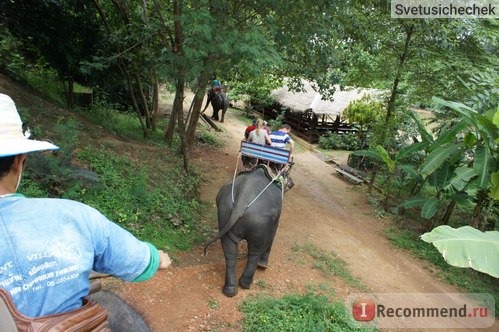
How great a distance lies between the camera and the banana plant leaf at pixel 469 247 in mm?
3270

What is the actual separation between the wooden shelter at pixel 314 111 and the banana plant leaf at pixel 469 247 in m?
13.2

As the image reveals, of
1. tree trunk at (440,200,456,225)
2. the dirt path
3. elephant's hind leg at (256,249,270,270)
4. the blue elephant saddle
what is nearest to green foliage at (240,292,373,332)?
the dirt path

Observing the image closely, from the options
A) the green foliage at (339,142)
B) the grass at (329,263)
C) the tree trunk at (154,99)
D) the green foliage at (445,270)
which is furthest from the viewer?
the green foliage at (339,142)

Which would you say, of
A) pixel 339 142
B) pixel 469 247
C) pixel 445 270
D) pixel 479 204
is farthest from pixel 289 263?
pixel 339 142

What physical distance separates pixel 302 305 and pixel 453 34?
6.84m

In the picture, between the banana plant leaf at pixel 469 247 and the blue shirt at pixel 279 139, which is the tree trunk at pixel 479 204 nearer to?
the banana plant leaf at pixel 469 247

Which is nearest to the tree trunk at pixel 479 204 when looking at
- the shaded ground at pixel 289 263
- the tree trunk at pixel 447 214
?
the tree trunk at pixel 447 214

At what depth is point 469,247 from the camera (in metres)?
3.43

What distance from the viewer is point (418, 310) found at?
17.4ft

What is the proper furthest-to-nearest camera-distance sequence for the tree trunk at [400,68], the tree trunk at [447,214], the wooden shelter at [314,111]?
1. the wooden shelter at [314,111]
2. the tree trunk at [400,68]
3. the tree trunk at [447,214]

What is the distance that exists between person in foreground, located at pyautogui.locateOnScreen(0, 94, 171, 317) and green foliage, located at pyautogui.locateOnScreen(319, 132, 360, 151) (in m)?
15.5

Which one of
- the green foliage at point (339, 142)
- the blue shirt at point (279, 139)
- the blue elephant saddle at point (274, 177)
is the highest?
the blue shirt at point (279, 139)

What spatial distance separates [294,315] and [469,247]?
195 cm

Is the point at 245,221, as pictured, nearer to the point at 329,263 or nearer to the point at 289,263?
the point at 289,263
